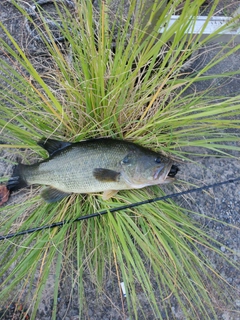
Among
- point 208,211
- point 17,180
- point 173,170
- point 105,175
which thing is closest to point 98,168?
point 105,175

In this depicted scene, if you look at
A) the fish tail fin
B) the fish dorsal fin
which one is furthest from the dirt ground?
the fish dorsal fin

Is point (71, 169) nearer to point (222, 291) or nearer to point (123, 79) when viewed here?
point (123, 79)

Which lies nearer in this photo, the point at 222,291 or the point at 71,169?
the point at 71,169

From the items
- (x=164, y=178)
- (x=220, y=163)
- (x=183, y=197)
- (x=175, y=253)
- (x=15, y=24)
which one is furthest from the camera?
(x=15, y=24)

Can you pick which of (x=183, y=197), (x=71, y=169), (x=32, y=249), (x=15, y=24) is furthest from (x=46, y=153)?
(x=15, y=24)

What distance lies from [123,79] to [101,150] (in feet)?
1.63

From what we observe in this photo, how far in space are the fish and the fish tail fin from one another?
0.08 m

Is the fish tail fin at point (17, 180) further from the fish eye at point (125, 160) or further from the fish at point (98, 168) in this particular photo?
the fish eye at point (125, 160)

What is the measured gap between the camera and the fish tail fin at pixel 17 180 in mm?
2195

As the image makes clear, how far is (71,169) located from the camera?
207 cm

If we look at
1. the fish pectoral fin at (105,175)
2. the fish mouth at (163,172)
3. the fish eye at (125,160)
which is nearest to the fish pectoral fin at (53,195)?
the fish pectoral fin at (105,175)

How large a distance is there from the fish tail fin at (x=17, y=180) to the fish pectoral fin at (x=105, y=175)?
55 centimetres

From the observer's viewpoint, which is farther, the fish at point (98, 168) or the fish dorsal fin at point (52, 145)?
the fish dorsal fin at point (52, 145)

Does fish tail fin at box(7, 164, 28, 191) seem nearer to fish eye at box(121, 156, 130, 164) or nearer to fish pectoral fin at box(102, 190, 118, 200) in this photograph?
fish pectoral fin at box(102, 190, 118, 200)
